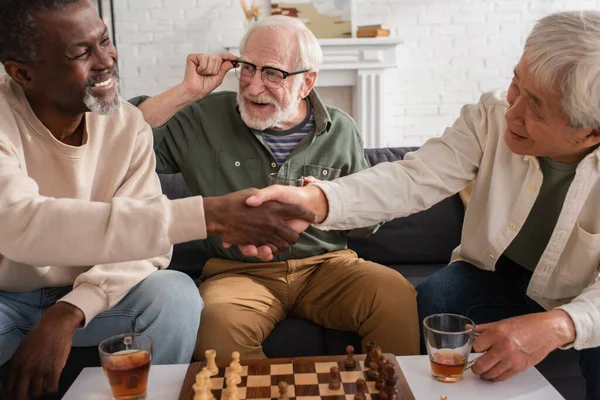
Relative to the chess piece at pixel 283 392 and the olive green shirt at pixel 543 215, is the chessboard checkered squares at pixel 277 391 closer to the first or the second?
the chess piece at pixel 283 392

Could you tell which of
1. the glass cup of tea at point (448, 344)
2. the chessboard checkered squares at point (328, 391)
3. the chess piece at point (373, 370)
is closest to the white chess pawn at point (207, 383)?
the chessboard checkered squares at point (328, 391)

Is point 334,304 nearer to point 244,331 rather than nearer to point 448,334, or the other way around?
point 244,331

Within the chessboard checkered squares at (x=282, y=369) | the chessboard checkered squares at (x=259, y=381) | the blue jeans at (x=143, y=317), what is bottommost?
the blue jeans at (x=143, y=317)

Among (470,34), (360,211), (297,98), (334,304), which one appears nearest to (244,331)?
(334,304)

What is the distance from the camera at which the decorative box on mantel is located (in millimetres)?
4570

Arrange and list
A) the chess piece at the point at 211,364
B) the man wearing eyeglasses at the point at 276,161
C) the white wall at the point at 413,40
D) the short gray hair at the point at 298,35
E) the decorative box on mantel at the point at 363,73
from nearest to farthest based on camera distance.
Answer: the chess piece at the point at 211,364 → the man wearing eyeglasses at the point at 276,161 → the short gray hair at the point at 298,35 → the decorative box on mantel at the point at 363,73 → the white wall at the point at 413,40

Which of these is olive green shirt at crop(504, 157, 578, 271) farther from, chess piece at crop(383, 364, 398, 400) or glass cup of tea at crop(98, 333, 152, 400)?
glass cup of tea at crop(98, 333, 152, 400)

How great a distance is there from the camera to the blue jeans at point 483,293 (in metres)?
1.80

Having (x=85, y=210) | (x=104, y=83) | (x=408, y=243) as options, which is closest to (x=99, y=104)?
(x=104, y=83)

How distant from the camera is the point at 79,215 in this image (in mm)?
1398

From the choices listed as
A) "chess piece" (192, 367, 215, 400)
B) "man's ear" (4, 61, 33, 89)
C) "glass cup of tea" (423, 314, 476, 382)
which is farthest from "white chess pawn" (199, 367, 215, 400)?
"man's ear" (4, 61, 33, 89)

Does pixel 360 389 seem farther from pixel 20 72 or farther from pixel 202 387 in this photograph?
pixel 20 72

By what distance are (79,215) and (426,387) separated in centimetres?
79

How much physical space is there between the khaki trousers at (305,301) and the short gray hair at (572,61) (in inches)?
27.5
